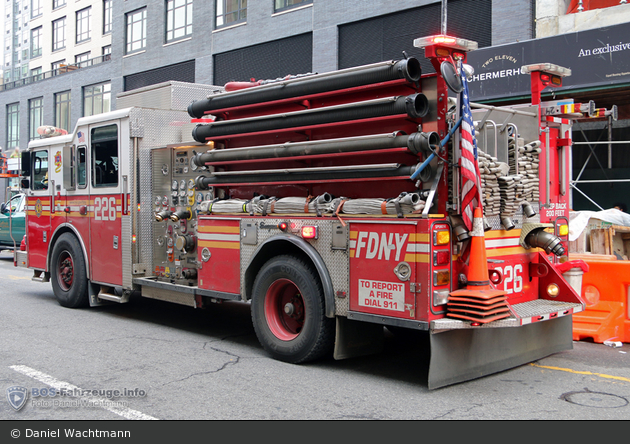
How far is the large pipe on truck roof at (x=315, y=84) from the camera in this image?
18.0ft

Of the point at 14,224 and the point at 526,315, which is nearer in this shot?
the point at 526,315

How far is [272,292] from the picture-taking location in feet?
21.5

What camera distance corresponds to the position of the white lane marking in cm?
469

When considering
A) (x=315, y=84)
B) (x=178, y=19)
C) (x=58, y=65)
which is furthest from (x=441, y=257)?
(x=58, y=65)

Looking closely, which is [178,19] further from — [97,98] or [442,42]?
[442,42]

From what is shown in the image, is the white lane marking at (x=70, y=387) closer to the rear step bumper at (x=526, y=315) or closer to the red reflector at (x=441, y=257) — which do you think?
the rear step bumper at (x=526, y=315)

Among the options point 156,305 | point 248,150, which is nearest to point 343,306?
point 248,150

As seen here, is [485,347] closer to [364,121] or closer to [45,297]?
[364,121]

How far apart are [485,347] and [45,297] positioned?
821cm

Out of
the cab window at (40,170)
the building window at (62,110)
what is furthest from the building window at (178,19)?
the cab window at (40,170)

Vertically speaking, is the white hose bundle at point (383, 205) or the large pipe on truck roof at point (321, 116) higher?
the large pipe on truck roof at point (321, 116)

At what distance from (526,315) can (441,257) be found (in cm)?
101

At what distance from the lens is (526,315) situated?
5.51 m

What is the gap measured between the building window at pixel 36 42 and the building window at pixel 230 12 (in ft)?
85.0
